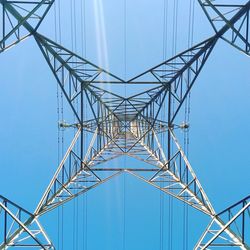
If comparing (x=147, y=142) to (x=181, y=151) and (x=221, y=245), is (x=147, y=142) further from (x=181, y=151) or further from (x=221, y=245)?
(x=221, y=245)

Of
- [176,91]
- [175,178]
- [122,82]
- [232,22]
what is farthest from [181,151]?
[232,22]

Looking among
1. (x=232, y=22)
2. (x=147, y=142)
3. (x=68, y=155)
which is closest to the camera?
(x=232, y=22)

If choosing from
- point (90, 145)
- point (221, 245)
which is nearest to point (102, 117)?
point (90, 145)

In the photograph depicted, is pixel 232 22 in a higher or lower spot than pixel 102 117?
lower

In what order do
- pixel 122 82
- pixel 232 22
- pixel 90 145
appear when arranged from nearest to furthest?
pixel 232 22 < pixel 122 82 < pixel 90 145

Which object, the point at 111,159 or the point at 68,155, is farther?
the point at 111,159

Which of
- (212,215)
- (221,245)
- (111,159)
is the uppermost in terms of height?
(111,159)

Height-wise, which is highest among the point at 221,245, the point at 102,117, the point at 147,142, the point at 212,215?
the point at 102,117

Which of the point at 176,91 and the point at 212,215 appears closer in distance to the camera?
the point at 212,215

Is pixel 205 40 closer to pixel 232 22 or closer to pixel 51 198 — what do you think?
pixel 232 22
